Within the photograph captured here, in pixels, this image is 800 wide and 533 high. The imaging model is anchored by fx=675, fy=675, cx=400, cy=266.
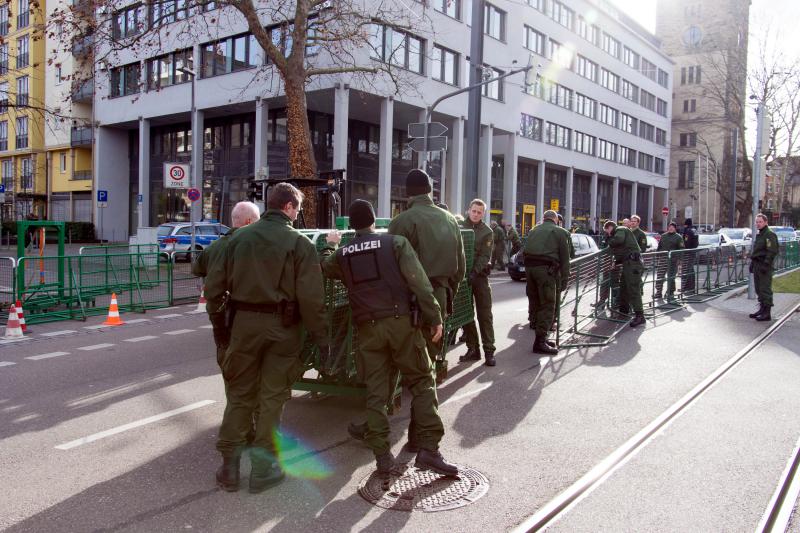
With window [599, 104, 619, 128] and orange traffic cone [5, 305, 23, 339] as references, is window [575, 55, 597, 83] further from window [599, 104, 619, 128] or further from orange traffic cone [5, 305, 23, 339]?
orange traffic cone [5, 305, 23, 339]

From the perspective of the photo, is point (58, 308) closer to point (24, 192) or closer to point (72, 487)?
point (72, 487)

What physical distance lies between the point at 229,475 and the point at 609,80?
55.5m

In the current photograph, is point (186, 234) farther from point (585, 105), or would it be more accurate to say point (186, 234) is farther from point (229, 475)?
point (585, 105)

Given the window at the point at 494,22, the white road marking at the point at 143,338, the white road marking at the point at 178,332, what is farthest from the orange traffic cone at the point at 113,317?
the window at the point at 494,22

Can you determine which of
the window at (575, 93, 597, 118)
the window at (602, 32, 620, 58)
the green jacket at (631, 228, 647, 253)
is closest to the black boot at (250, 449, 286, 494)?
the green jacket at (631, 228, 647, 253)

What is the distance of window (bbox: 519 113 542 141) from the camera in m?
41.3

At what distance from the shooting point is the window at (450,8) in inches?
1203

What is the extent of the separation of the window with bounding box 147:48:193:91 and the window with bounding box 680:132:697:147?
57.0 meters

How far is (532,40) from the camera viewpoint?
134 ft

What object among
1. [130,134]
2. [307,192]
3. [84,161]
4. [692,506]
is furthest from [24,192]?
[692,506]

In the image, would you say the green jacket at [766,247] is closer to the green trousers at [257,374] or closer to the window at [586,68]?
the green trousers at [257,374]

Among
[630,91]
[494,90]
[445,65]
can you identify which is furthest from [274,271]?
[630,91]

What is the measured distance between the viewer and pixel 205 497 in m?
3.92

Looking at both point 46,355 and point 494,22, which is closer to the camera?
point 46,355
